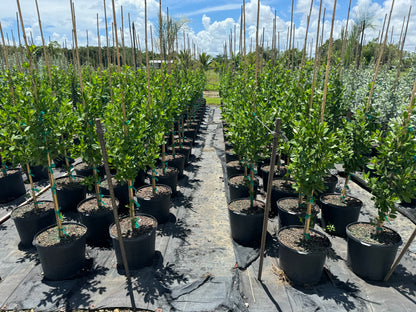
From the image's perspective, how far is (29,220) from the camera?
4.80 m

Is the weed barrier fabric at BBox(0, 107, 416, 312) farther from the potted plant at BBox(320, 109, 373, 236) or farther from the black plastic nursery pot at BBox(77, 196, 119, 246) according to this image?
the potted plant at BBox(320, 109, 373, 236)

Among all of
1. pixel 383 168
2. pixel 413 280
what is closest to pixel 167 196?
pixel 383 168

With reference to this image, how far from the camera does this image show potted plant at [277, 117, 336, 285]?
3.83 m

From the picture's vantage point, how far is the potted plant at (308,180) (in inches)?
151

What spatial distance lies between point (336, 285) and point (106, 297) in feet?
11.0

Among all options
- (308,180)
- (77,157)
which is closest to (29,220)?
(77,157)

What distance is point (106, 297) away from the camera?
12.5ft

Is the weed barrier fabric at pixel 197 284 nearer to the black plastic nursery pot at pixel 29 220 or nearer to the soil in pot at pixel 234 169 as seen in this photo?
the black plastic nursery pot at pixel 29 220

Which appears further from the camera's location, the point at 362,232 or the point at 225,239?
the point at 225,239

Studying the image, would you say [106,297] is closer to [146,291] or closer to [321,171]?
[146,291]

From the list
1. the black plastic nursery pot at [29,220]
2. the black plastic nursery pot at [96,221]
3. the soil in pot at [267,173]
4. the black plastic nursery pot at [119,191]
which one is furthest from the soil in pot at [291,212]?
the black plastic nursery pot at [29,220]

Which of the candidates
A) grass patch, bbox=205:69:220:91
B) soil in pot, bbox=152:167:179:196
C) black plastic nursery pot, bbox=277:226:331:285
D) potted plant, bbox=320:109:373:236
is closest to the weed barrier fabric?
black plastic nursery pot, bbox=277:226:331:285

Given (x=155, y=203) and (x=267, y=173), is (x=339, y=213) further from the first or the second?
(x=155, y=203)

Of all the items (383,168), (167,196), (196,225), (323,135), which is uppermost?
(323,135)
